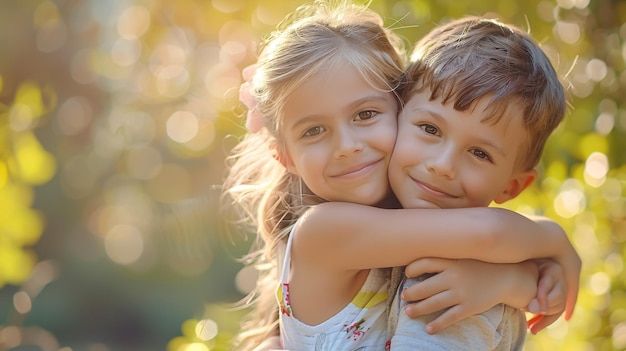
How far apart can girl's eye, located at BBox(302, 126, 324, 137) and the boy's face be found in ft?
0.58

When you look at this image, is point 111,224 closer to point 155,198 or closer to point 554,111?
point 155,198

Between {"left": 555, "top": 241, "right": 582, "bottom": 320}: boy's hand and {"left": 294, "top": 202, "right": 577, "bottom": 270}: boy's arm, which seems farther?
{"left": 555, "top": 241, "right": 582, "bottom": 320}: boy's hand

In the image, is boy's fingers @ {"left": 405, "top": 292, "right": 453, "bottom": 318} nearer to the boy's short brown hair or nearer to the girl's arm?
the girl's arm

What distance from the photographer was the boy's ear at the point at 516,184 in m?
2.00

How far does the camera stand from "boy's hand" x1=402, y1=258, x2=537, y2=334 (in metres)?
1.81

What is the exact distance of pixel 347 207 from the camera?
1920 mm

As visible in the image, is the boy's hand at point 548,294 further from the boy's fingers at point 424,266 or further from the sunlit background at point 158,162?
the sunlit background at point 158,162

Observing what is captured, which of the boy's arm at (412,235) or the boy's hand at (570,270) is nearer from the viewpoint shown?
the boy's arm at (412,235)

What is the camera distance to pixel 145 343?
463 cm

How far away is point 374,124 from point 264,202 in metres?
0.49

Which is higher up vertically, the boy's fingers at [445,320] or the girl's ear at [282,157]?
the girl's ear at [282,157]

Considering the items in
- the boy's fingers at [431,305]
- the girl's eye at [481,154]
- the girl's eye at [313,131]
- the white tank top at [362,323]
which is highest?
the girl's eye at [313,131]

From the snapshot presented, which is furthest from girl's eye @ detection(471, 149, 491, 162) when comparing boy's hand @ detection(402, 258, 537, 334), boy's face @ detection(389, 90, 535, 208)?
boy's hand @ detection(402, 258, 537, 334)

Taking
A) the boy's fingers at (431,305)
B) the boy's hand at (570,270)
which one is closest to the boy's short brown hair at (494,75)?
the boy's hand at (570,270)
